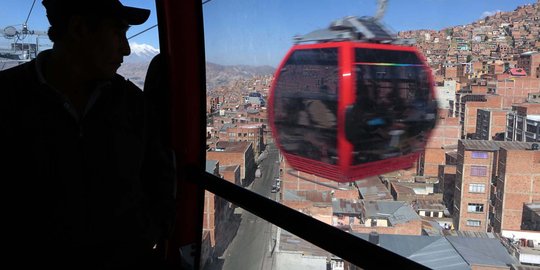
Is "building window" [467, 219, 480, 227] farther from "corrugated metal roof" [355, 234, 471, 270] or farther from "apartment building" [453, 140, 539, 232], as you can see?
"corrugated metal roof" [355, 234, 471, 270]

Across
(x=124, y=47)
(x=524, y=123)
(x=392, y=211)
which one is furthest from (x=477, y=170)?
(x=124, y=47)

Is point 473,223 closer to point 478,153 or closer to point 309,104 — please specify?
point 478,153

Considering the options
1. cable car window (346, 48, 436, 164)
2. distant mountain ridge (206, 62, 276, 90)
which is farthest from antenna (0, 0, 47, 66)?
cable car window (346, 48, 436, 164)

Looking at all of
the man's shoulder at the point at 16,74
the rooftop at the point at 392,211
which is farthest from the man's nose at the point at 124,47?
the rooftop at the point at 392,211

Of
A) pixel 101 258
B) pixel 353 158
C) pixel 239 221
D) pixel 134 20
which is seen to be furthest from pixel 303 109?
pixel 101 258

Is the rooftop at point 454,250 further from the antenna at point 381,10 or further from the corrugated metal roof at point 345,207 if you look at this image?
the antenna at point 381,10
